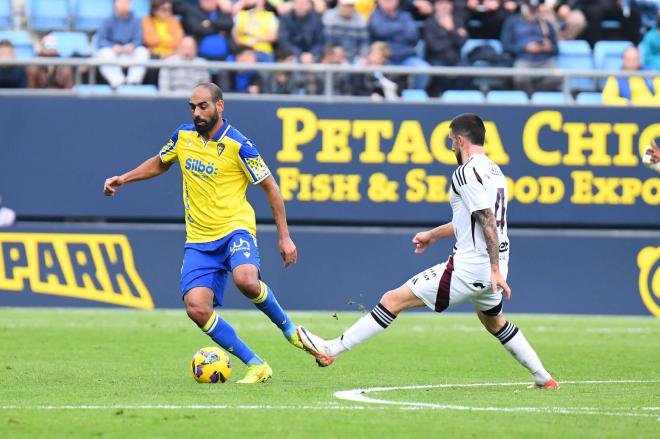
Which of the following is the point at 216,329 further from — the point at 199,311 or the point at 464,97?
the point at 464,97

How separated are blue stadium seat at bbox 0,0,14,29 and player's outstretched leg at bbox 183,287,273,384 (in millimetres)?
11093

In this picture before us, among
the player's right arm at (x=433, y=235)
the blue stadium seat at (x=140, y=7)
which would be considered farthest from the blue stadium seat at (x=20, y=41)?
the player's right arm at (x=433, y=235)

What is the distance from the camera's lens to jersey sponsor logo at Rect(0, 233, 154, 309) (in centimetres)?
1744

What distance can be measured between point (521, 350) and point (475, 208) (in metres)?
1.16

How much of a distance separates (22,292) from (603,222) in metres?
8.06

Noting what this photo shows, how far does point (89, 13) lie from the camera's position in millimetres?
19703

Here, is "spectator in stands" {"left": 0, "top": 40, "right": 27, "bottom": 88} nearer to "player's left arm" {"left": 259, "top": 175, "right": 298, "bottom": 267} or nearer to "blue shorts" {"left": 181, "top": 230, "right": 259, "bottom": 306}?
"blue shorts" {"left": 181, "top": 230, "right": 259, "bottom": 306}

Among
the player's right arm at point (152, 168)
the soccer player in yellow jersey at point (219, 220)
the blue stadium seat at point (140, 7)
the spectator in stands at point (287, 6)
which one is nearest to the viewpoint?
the soccer player in yellow jersey at point (219, 220)

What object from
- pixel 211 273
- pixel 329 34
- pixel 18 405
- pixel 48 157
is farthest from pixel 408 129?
pixel 18 405

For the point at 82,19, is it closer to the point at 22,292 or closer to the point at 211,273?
the point at 22,292

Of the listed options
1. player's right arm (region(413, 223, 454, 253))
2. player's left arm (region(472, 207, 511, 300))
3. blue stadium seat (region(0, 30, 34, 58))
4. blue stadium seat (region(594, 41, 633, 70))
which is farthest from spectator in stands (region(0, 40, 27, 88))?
player's left arm (region(472, 207, 511, 300))

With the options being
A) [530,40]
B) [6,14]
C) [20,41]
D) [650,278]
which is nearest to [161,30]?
[20,41]

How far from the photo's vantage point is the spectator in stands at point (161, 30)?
61.8 feet

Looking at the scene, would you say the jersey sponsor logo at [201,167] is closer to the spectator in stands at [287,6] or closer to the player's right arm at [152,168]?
the player's right arm at [152,168]
